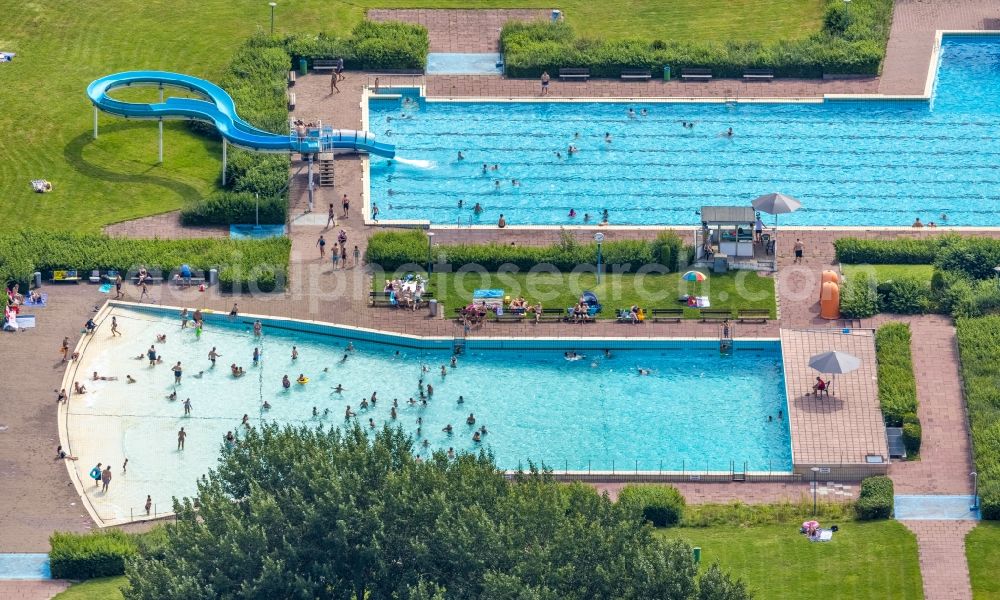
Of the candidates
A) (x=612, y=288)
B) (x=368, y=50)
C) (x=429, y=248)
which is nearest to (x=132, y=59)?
(x=368, y=50)

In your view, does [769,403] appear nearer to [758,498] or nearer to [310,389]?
[758,498]

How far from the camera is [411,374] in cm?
11050

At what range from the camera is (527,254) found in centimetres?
11706

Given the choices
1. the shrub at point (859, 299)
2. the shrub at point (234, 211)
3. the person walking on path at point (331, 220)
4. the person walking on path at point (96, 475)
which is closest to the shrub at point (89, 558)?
the person walking on path at point (96, 475)

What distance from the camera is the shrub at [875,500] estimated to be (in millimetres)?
100875

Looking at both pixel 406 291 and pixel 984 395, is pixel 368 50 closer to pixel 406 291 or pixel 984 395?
pixel 406 291

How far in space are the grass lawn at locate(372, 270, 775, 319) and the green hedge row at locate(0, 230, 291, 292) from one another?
4994mm

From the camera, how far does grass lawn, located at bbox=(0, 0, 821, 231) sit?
4815 inches

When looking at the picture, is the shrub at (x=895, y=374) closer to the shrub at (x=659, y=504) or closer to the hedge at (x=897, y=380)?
the hedge at (x=897, y=380)

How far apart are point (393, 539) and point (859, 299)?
30.7 meters

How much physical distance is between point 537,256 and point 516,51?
64.6 ft

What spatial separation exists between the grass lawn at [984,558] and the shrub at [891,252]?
63.5 feet

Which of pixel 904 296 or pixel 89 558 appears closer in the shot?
pixel 89 558

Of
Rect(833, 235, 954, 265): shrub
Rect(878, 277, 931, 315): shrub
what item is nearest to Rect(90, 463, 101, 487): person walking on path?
Rect(878, 277, 931, 315): shrub
